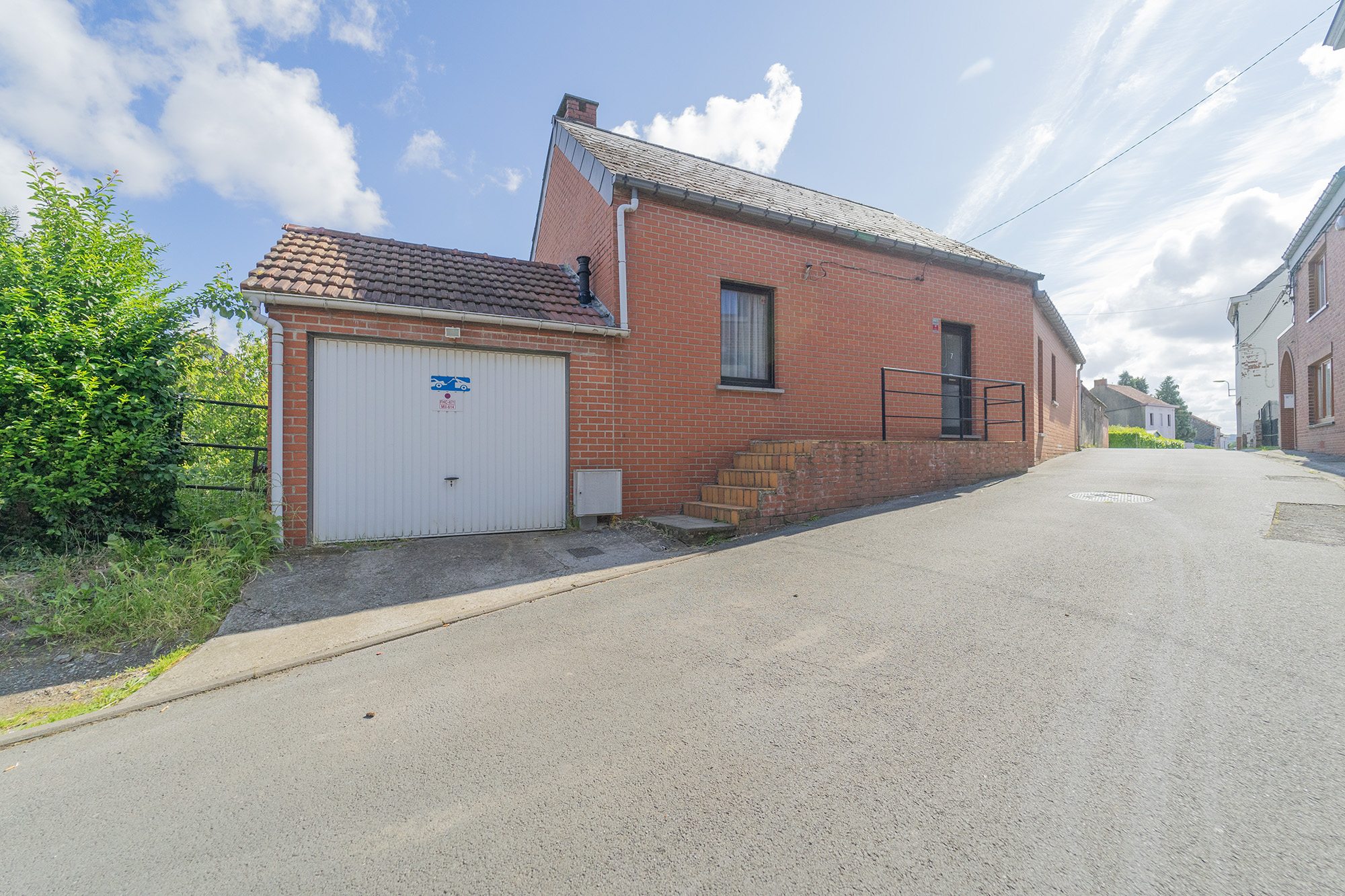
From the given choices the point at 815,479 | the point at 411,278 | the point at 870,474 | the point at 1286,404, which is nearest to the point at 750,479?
the point at 815,479

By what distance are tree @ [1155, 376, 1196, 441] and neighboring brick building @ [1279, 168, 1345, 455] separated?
60654 mm

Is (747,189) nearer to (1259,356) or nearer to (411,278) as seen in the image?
(411,278)

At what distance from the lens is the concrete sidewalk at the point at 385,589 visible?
12.2 feet

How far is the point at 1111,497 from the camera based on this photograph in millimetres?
7117

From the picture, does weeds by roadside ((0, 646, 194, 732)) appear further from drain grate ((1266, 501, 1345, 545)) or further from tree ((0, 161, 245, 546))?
drain grate ((1266, 501, 1345, 545))

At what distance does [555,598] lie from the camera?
460cm

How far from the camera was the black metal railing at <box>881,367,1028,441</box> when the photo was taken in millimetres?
9414

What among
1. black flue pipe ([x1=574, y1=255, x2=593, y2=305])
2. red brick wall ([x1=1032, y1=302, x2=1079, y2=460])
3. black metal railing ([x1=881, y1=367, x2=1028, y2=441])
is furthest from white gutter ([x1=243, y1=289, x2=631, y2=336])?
red brick wall ([x1=1032, y1=302, x2=1079, y2=460])

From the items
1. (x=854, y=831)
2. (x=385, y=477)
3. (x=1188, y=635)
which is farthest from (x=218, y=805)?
(x=1188, y=635)

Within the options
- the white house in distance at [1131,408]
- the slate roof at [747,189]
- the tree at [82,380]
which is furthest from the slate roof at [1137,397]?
the tree at [82,380]

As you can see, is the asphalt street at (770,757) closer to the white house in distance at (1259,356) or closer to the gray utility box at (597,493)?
the gray utility box at (597,493)

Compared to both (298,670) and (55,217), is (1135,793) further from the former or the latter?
(55,217)

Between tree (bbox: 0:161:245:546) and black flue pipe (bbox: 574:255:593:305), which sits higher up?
black flue pipe (bbox: 574:255:593:305)

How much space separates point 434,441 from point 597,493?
191 centimetres
